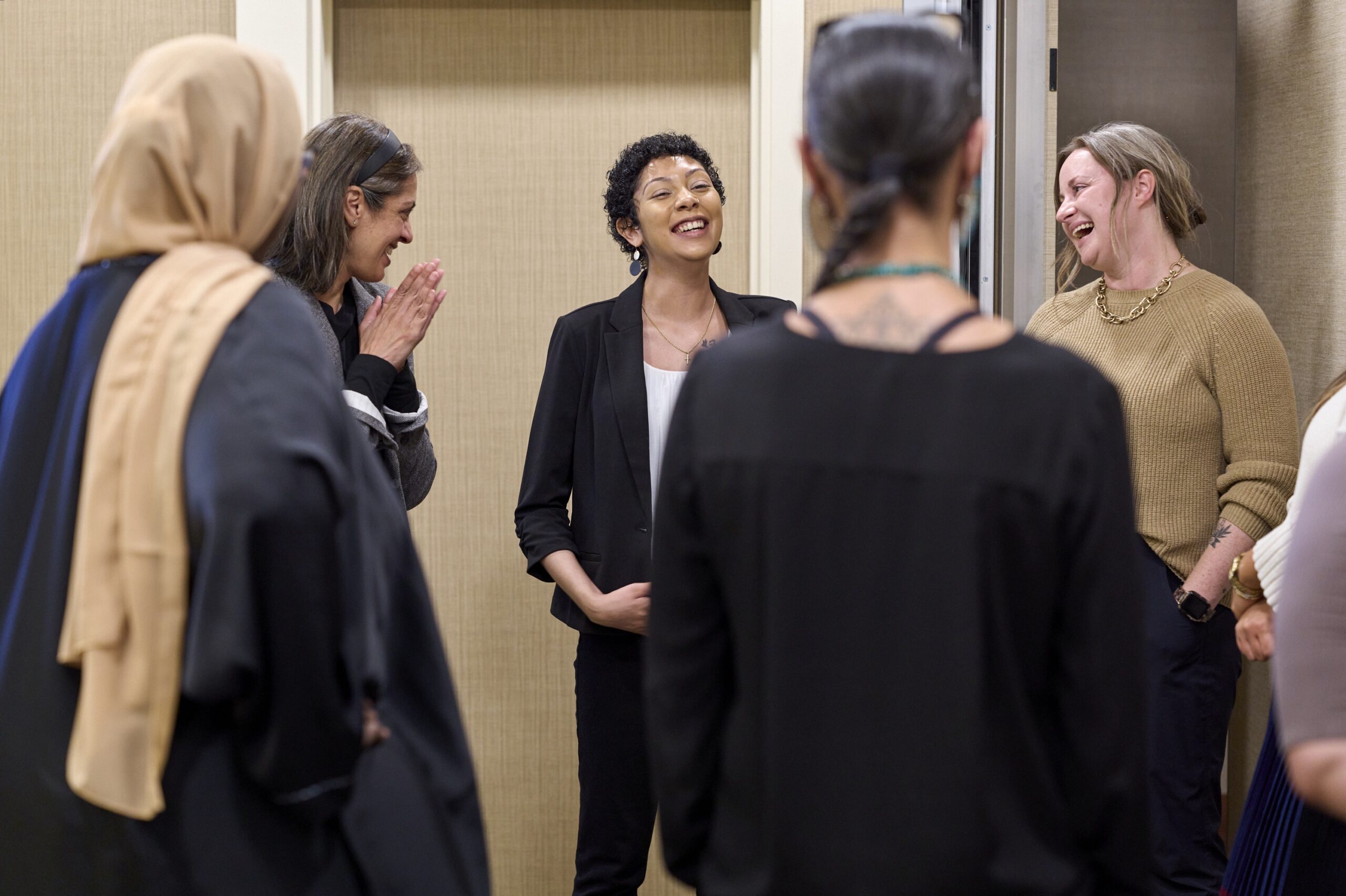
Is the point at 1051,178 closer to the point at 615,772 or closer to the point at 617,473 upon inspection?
the point at 617,473

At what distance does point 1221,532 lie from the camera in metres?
2.08

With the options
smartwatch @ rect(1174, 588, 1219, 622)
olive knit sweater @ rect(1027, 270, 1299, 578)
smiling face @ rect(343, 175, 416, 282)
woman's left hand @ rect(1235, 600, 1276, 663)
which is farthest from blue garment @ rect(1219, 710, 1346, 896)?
smiling face @ rect(343, 175, 416, 282)

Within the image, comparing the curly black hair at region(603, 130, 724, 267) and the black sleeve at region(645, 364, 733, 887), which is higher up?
the curly black hair at region(603, 130, 724, 267)

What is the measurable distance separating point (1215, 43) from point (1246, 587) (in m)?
1.36

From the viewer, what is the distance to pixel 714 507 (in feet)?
3.10

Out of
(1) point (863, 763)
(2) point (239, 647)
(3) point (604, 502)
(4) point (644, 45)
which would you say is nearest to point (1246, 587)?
(3) point (604, 502)

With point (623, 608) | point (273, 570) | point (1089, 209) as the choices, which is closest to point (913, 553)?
point (273, 570)

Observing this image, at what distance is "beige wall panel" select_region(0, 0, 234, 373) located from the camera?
8.51ft

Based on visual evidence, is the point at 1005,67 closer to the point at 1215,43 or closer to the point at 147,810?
A: the point at 1215,43

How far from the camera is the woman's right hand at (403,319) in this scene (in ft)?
6.12

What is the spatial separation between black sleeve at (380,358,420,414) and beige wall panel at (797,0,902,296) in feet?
3.41

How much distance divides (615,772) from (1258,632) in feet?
3.54

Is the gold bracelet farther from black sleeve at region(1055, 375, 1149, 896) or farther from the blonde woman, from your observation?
black sleeve at region(1055, 375, 1149, 896)

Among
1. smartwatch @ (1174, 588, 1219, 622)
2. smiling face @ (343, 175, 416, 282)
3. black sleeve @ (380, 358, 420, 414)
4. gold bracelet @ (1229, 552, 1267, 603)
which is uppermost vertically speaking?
smiling face @ (343, 175, 416, 282)
